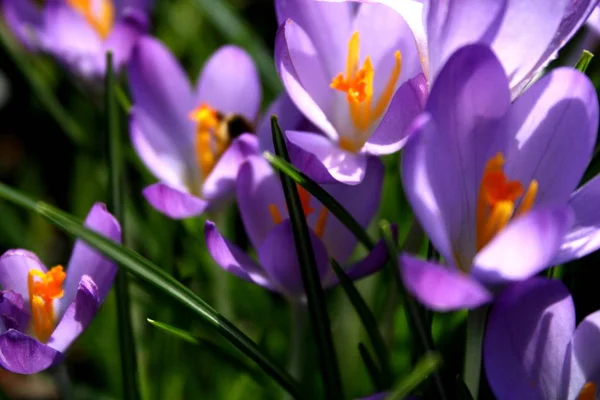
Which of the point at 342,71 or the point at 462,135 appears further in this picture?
the point at 342,71

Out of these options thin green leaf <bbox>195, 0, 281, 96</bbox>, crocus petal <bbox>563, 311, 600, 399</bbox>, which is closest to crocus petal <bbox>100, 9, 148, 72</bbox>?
thin green leaf <bbox>195, 0, 281, 96</bbox>

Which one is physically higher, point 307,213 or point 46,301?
point 307,213

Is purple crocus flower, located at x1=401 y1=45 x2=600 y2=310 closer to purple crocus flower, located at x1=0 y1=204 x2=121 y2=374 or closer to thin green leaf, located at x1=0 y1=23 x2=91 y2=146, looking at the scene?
purple crocus flower, located at x1=0 y1=204 x2=121 y2=374

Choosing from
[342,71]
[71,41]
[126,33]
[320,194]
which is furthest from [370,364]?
[71,41]

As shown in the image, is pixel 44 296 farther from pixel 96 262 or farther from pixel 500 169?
pixel 500 169

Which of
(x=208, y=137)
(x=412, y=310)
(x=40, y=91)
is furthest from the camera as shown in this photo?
(x=40, y=91)

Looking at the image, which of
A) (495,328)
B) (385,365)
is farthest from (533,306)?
(385,365)

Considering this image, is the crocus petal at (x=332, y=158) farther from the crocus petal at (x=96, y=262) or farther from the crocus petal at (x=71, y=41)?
the crocus petal at (x=71, y=41)
